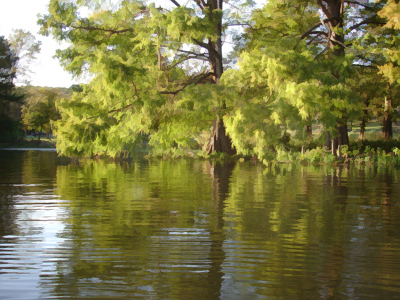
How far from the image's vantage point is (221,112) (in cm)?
2323

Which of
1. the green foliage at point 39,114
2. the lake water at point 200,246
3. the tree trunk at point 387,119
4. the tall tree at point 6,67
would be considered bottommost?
the lake water at point 200,246

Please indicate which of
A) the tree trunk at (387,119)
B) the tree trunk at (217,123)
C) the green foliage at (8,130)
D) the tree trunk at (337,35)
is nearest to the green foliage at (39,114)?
the green foliage at (8,130)

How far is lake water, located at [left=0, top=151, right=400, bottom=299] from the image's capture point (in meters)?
4.40

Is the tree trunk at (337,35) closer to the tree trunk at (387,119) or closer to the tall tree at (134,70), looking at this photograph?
the tall tree at (134,70)

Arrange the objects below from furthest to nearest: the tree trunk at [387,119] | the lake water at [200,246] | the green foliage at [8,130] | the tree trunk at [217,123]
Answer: the green foliage at [8,130]
the tree trunk at [387,119]
the tree trunk at [217,123]
the lake water at [200,246]

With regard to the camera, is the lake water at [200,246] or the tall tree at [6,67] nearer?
the lake water at [200,246]

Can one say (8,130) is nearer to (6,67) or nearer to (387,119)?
(6,67)

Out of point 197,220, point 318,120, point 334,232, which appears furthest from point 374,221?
point 318,120

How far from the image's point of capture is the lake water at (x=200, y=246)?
440 cm

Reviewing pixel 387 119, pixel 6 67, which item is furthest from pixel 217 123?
pixel 6 67

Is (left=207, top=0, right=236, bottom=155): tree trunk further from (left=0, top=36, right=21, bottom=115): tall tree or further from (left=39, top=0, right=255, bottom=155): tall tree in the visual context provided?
(left=0, top=36, right=21, bottom=115): tall tree

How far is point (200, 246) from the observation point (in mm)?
5953

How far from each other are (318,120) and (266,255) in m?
16.9

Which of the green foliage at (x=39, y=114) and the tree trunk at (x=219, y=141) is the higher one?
the green foliage at (x=39, y=114)
